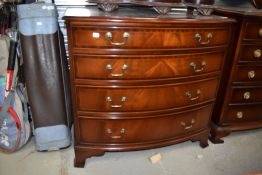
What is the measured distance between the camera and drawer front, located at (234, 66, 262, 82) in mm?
1690

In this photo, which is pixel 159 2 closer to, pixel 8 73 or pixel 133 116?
pixel 133 116

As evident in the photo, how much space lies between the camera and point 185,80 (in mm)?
1473

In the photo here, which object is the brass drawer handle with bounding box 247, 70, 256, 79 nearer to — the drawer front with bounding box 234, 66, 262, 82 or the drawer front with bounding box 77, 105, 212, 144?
the drawer front with bounding box 234, 66, 262, 82

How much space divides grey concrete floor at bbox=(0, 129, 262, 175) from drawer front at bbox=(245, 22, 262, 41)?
0.88 m

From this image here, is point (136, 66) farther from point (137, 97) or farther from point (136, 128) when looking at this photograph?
point (136, 128)

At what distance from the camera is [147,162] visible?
5.45 feet

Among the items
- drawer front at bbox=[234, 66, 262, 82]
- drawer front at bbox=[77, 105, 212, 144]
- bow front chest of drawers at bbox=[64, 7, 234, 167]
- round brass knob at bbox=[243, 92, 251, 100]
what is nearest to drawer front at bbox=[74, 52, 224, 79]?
bow front chest of drawers at bbox=[64, 7, 234, 167]

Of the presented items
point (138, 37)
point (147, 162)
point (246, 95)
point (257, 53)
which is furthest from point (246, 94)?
point (138, 37)

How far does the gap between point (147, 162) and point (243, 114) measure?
2.86 ft

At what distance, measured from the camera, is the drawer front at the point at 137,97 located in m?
1.36

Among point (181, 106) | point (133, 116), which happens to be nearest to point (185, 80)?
point (181, 106)

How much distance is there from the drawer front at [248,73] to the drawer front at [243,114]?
0.78ft

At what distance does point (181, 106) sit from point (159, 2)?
2.20 feet

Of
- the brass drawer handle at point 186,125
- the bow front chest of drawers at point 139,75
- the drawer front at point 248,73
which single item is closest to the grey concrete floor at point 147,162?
the bow front chest of drawers at point 139,75
